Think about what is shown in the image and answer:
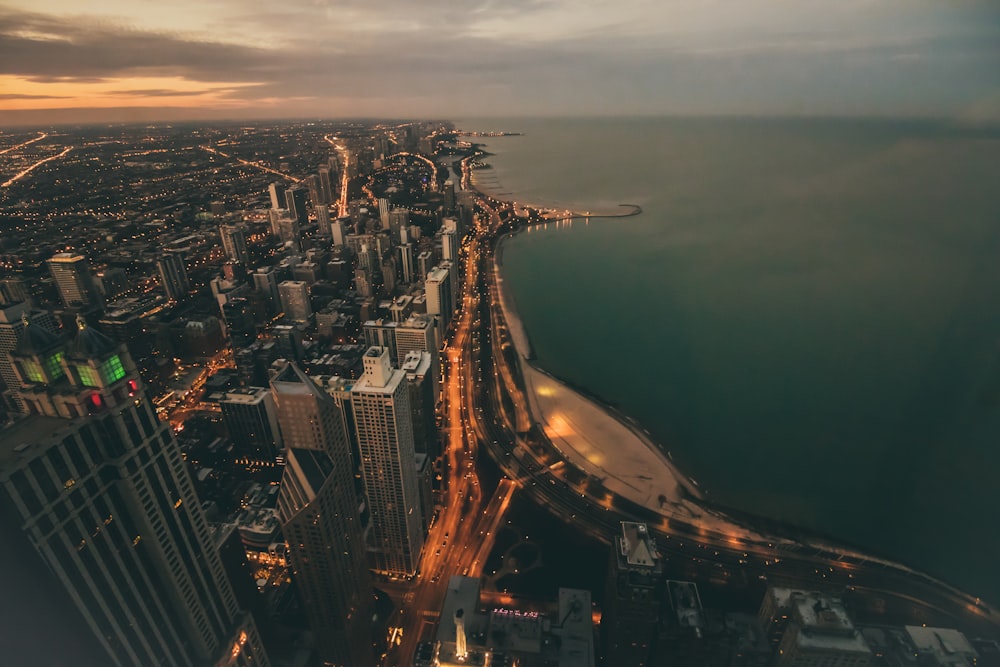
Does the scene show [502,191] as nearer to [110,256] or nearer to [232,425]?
[110,256]

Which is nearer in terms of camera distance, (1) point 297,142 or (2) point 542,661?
(2) point 542,661

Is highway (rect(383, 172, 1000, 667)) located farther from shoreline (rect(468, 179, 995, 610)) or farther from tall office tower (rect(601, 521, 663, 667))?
tall office tower (rect(601, 521, 663, 667))

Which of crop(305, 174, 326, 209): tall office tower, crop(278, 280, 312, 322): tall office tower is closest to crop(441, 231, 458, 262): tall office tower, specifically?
crop(278, 280, 312, 322): tall office tower

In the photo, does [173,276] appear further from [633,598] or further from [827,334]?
[827,334]

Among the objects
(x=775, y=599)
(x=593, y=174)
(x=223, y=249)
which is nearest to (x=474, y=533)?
(x=775, y=599)

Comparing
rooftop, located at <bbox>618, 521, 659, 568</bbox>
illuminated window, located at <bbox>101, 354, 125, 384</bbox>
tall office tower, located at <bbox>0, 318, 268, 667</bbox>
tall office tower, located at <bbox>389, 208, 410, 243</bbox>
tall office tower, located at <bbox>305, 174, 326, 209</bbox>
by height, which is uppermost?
illuminated window, located at <bbox>101, 354, 125, 384</bbox>

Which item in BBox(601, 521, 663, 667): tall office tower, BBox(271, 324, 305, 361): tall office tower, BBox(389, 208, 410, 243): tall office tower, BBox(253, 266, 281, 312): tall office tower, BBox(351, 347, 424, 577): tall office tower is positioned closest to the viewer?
BBox(601, 521, 663, 667): tall office tower
